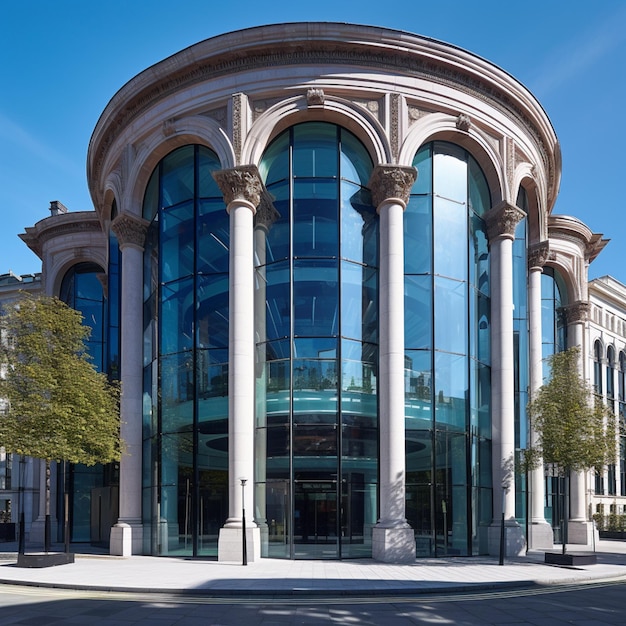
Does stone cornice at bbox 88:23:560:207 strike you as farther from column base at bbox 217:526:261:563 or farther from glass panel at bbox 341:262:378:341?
column base at bbox 217:526:261:563

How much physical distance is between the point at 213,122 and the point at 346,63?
5828 millimetres

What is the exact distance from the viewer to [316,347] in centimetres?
2725

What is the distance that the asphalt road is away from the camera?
14172mm

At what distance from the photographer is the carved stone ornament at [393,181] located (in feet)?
90.8

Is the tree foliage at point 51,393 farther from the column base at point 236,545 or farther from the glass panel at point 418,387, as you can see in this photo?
the glass panel at point 418,387

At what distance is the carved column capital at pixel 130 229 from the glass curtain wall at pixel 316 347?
20.5 ft

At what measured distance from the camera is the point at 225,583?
1902 cm

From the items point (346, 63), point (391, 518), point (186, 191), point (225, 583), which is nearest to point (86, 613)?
point (225, 583)

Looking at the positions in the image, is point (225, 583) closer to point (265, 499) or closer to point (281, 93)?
point (265, 499)

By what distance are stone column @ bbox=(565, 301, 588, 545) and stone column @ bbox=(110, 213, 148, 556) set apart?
21930 mm

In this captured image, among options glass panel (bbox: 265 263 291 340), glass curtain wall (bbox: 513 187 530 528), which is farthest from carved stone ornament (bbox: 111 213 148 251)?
glass curtain wall (bbox: 513 187 530 528)

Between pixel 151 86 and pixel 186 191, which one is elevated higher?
pixel 151 86

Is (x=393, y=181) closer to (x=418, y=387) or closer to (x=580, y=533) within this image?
(x=418, y=387)

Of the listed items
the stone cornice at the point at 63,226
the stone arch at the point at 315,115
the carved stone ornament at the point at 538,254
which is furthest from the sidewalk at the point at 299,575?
the stone cornice at the point at 63,226
